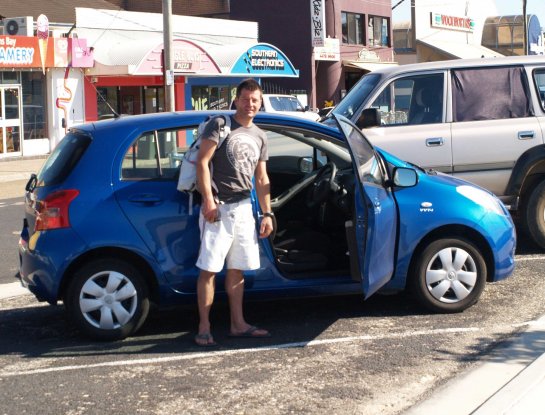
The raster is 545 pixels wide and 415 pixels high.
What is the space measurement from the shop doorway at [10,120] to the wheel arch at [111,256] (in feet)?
69.2

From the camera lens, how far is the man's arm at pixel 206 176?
5.99 meters

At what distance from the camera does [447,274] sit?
682 cm

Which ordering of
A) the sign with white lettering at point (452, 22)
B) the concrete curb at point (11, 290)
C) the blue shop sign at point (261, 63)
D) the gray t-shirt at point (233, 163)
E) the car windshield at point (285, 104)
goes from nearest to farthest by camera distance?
the gray t-shirt at point (233, 163) → the concrete curb at point (11, 290) → the car windshield at point (285, 104) → the blue shop sign at point (261, 63) → the sign with white lettering at point (452, 22)

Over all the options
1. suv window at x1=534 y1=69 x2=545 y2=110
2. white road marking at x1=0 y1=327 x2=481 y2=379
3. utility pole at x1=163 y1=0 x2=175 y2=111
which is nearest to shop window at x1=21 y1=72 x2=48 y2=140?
utility pole at x1=163 y1=0 x2=175 y2=111

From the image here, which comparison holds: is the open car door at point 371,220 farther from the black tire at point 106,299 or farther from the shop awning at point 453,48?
the shop awning at point 453,48

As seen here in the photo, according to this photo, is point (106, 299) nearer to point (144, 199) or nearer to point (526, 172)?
point (144, 199)

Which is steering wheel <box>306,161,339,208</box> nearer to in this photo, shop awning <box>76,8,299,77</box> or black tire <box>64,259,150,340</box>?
black tire <box>64,259,150,340</box>

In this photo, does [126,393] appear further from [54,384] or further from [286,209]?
[286,209]

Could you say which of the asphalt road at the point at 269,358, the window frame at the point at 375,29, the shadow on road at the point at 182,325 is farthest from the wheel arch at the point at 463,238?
the window frame at the point at 375,29

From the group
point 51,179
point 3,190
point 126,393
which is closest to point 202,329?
point 126,393

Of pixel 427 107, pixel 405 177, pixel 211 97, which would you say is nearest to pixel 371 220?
pixel 405 177

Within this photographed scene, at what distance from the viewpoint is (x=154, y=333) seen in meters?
6.70

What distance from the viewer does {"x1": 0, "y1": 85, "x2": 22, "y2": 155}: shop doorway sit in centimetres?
2630

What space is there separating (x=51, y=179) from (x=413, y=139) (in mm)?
4132
